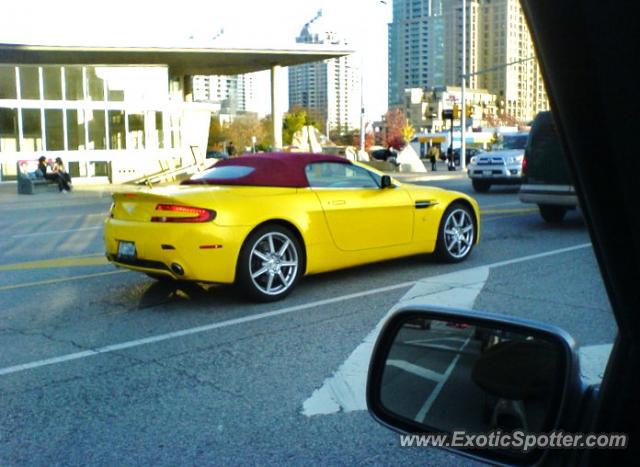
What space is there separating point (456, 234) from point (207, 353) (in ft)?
14.6

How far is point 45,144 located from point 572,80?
34.9m

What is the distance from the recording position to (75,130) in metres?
34.4

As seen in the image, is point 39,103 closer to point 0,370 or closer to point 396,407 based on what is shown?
point 0,370

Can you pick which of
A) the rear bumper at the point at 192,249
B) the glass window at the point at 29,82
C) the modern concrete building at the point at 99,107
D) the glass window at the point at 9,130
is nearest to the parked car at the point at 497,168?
the rear bumper at the point at 192,249

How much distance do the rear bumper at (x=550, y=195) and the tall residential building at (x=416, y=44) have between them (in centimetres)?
294

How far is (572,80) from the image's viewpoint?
1.24 metres

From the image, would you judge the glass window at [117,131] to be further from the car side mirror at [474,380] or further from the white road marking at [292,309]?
the car side mirror at [474,380]

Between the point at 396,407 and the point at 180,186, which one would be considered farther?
the point at 180,186

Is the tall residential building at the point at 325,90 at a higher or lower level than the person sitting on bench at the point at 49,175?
higher

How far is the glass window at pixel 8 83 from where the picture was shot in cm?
3281

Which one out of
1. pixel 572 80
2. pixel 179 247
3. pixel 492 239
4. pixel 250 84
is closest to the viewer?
pixel 572 80

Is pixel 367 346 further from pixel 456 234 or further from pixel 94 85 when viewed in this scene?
pixel 94 85

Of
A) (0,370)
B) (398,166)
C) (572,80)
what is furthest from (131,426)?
(398,166)

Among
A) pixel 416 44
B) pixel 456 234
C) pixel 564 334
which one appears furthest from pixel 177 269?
pixel 416 44
